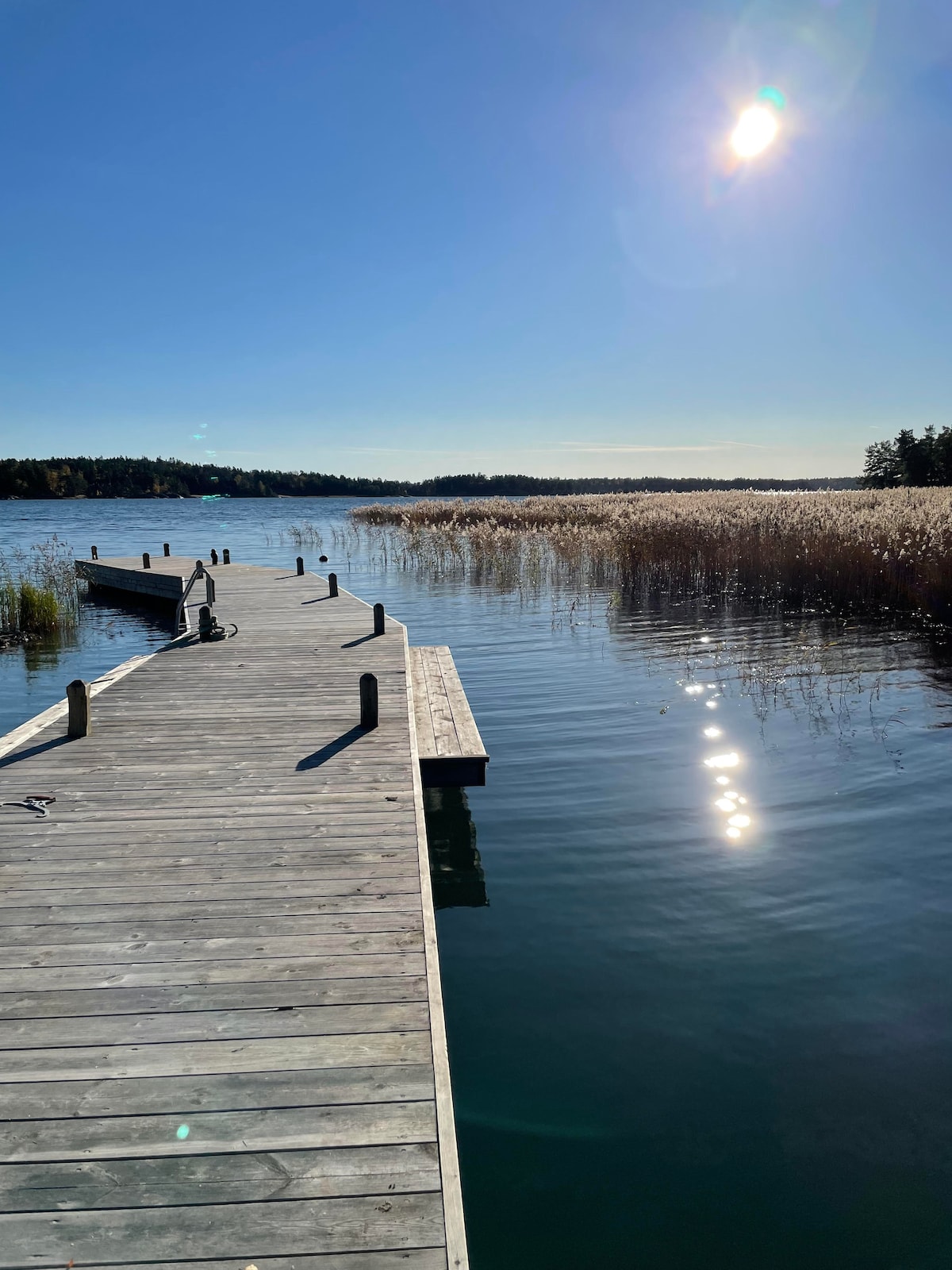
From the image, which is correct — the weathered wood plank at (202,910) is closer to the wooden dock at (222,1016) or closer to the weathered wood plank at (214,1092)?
the wooden dock at (222,1016)

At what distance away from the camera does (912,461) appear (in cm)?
5319

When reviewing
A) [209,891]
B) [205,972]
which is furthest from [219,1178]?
[209,891]

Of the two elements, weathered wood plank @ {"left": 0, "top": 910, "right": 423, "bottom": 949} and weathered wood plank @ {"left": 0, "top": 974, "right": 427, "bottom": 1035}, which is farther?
weathered wood plank @ {"left": 0, "top": 910, "right": 423, "bottom": 949}

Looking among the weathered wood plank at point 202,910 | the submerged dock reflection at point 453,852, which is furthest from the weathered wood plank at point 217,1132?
the submerged dock reflection at point 453,852

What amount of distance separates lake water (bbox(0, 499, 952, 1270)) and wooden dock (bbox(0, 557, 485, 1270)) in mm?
962

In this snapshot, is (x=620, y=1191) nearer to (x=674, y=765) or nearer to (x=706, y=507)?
(x=674, y=765)

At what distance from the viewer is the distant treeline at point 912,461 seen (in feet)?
161

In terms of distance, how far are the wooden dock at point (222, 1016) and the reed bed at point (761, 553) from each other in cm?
1365

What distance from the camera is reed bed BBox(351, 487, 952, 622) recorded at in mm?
16359

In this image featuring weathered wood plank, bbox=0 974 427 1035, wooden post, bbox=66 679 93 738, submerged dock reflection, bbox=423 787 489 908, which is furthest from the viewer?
wooden post, bbox=66 679 93 738

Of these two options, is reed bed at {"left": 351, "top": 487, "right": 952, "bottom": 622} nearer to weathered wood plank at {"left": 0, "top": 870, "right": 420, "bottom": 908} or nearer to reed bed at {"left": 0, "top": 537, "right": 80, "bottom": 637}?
reed bed at {"left": 0, "top": 537, "right": 80, "bottom": 637}

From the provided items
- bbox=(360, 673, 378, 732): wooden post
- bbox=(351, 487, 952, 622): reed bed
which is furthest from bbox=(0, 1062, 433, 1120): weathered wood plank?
bbox=(351, 487, 952, 622): reed bed

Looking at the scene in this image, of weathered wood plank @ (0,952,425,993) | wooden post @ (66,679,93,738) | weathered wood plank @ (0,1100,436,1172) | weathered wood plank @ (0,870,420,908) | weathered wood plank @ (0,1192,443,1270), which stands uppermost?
wooden post @ (66,679,93,738)

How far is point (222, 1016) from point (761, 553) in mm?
17693
